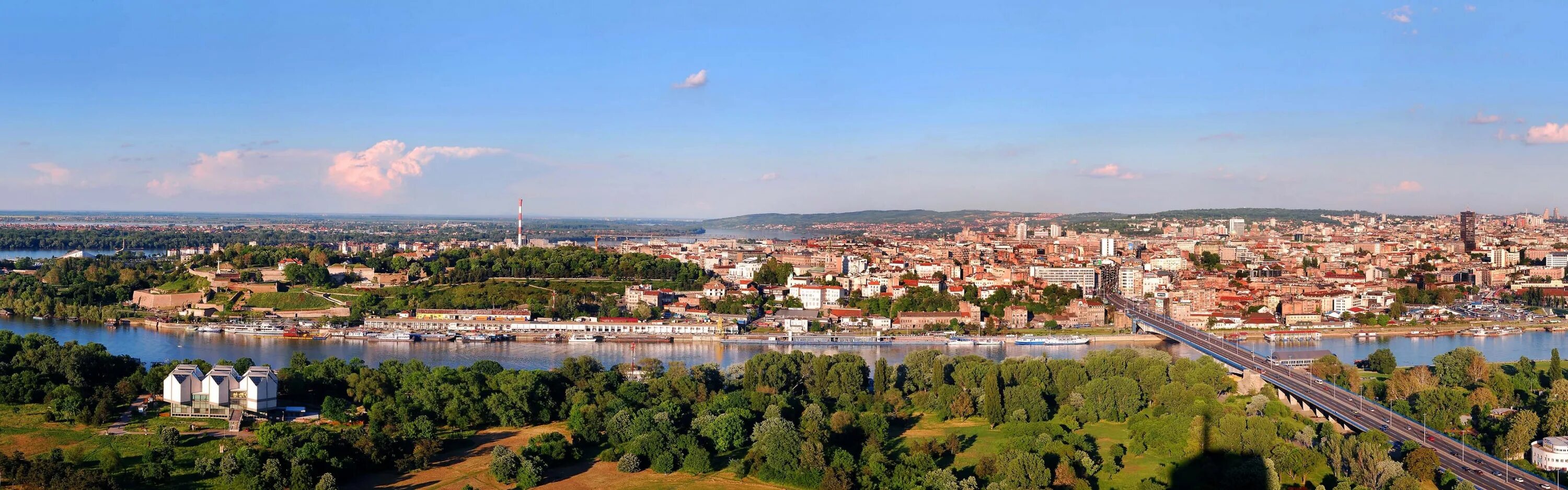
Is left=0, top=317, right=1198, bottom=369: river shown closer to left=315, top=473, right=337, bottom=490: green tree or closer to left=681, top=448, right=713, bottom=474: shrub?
left=681, top=448, right=713, bottom=474: shrub

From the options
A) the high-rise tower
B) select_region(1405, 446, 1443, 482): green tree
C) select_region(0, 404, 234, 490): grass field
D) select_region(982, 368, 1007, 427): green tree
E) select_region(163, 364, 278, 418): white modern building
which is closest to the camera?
select_region(0, 404, 234, 490): grass field

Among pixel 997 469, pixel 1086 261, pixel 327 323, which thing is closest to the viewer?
pixel 997 469

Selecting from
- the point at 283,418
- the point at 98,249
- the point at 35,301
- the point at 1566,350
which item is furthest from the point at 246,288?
the point at 98,249

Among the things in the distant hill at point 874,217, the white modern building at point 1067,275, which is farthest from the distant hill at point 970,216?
the white modern building at point 1067,275

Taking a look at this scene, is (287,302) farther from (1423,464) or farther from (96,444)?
(1423,464)

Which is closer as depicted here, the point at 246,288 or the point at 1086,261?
the point at 246,288

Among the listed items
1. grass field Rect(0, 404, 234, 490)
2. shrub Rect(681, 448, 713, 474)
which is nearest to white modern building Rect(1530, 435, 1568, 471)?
shrub Rect(681, 448, 713, 474)

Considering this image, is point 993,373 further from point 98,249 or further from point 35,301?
point 98,249
